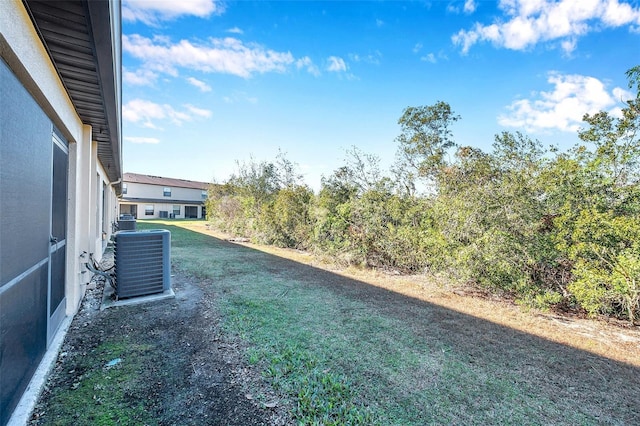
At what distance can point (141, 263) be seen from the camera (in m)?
4.91

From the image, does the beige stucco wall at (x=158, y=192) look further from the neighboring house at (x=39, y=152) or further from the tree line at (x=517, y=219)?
the neighboring house at (x=39, y=152)

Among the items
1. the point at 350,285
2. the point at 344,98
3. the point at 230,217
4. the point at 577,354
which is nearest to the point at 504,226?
the point at 577,354

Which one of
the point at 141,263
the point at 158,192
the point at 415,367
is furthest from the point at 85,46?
the point at 158,192

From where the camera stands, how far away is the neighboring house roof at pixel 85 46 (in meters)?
2.05

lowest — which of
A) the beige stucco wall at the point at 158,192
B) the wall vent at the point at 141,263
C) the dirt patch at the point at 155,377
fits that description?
the dirt patch at the point at 155,377

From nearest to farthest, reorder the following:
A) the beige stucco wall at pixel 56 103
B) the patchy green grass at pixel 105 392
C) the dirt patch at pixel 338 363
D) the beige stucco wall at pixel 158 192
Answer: the beige stucco wall at pixel 56 103
the patchy green grass at pixel 105 392
the dirt patch at pixel 338 363
the beige stucco wall at pixel 158 192

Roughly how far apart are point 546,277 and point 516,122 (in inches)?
243

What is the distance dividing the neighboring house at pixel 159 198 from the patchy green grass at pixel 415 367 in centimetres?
3418

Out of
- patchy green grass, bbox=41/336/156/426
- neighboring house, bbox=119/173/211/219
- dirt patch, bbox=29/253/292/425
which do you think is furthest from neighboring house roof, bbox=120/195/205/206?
patchy green grass, bbox=41/336/156/426

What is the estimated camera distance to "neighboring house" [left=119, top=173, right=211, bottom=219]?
3409cm

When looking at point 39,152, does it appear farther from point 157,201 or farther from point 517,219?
point 157,201

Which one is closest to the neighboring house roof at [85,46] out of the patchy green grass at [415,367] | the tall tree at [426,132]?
the patchy green grass at [415,367]

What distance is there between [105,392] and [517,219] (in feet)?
20.3

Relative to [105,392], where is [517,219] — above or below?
above
